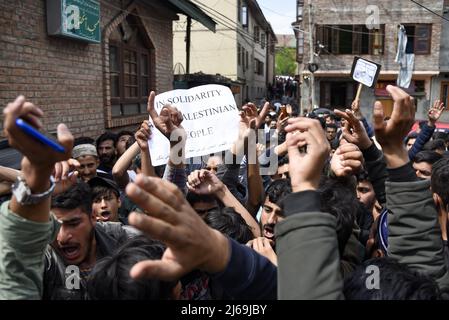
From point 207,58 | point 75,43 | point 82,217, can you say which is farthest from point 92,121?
point 207,58

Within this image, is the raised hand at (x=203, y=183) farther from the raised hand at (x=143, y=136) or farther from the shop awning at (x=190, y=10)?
the shop awning at (x=190, y=10)

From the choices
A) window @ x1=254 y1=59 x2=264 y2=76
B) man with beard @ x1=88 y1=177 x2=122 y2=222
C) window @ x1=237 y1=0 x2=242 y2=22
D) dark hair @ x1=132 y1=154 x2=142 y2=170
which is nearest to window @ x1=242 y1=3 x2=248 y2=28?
window @ x1=237 y1=0 x2=242 y2=22

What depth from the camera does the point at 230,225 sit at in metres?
2.18

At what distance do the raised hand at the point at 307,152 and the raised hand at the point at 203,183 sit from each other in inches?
52.2

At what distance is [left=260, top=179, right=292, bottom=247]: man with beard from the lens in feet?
7.63

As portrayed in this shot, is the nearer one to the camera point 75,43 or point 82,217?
point 82,217

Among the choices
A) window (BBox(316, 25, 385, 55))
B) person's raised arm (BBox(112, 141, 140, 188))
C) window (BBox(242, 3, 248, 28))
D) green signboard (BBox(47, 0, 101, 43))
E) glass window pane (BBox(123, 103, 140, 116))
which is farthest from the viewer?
window (BBox(242, 3, 248, 28))

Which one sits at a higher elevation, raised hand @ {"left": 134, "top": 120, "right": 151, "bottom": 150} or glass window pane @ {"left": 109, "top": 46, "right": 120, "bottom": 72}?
glass window pane @ {"left": 109, "top": 46, "right": 120, "bottom": 72}

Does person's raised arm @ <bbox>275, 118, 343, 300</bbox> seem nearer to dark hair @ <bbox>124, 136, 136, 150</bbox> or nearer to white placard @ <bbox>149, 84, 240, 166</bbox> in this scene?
white placard @ <bbox>149, 84, 240, 166</bbox>

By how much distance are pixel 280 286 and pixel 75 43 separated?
18.8 feet

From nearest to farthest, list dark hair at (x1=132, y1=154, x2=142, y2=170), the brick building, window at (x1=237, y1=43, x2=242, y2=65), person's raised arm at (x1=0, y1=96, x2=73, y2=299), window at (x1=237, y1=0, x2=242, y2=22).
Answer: person's raised arm at (x1=0, y1=96, x2=73, y2=299) → dark hair at (x1=132, y1=154, x2=142, y2=170) → the brick building → window at (x1=237, y1=0, x2=242, y2=22) → window at (x1=237, y1=43, x2=242, y2=65)

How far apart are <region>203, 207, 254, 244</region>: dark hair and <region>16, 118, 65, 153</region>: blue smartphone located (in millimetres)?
1196
